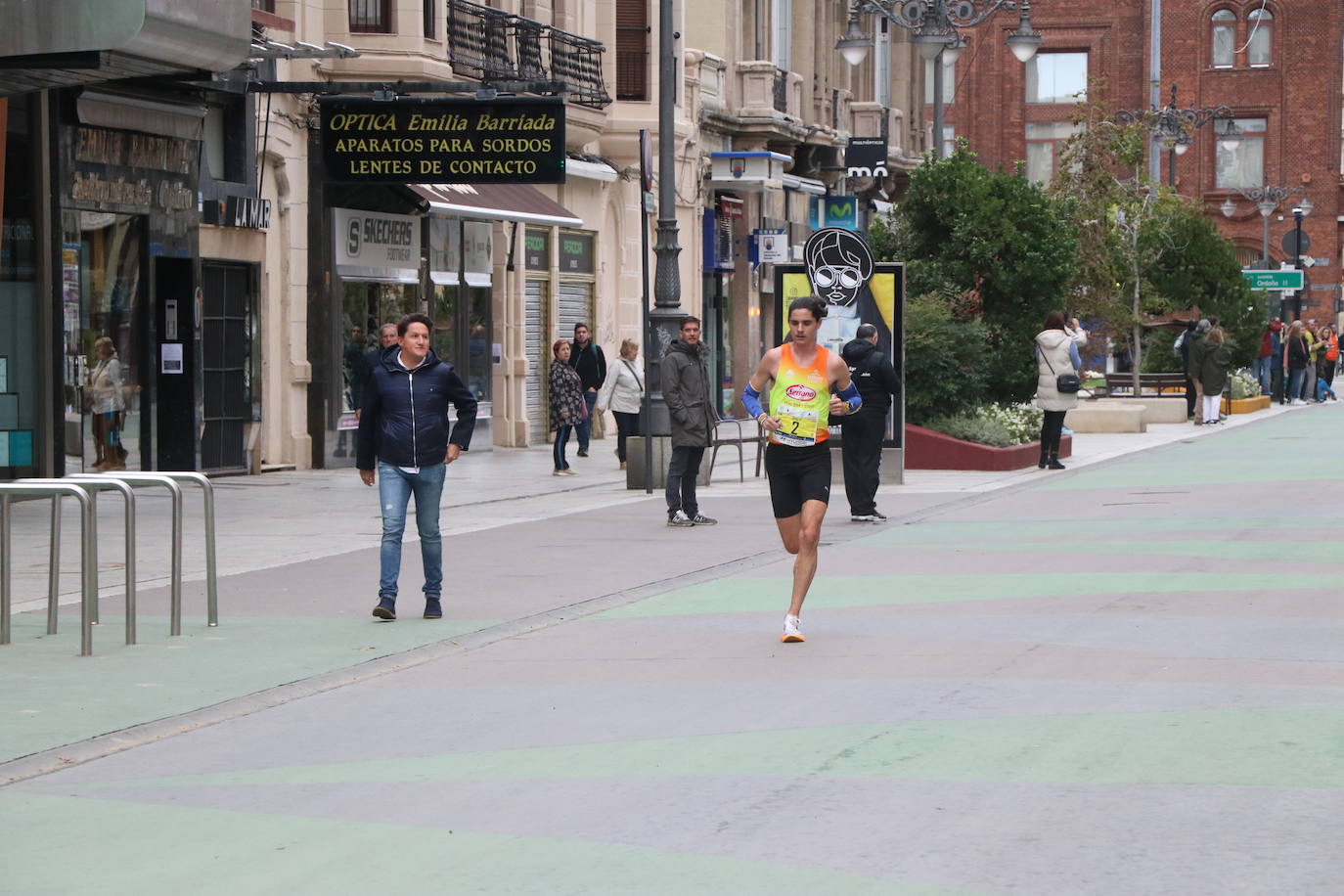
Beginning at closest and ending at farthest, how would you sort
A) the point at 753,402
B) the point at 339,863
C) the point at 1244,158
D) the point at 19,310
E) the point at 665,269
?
the point at 339,863 < the point at 753,402 < the point at 19,310 < the point at 665,269 < the point at 1244,158

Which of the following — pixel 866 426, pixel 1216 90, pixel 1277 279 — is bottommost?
pixel 866 426

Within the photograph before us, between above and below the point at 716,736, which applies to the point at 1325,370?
Result: above

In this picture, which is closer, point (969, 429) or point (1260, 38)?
point (969, 429)

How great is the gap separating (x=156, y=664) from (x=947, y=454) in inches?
664

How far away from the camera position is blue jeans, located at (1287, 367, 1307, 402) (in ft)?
168

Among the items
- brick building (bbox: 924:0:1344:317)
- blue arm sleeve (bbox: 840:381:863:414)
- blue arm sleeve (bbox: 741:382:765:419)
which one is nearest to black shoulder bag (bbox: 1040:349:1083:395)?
blue arm sleeve (bbox: 840:381:863:414)

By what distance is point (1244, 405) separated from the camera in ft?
149

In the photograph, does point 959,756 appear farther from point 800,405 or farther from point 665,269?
point 665,269

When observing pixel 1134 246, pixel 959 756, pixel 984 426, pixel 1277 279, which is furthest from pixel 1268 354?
pixel 959 756

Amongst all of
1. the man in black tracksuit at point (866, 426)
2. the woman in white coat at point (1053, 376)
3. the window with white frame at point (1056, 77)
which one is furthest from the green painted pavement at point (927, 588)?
the window with white frame at point (1056, 77)

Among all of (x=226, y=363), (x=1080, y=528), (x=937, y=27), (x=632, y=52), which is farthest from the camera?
(x=632, y=52)

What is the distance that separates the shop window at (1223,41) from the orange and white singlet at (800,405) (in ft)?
250

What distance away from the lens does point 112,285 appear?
22500 mm

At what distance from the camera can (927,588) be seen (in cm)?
1373
